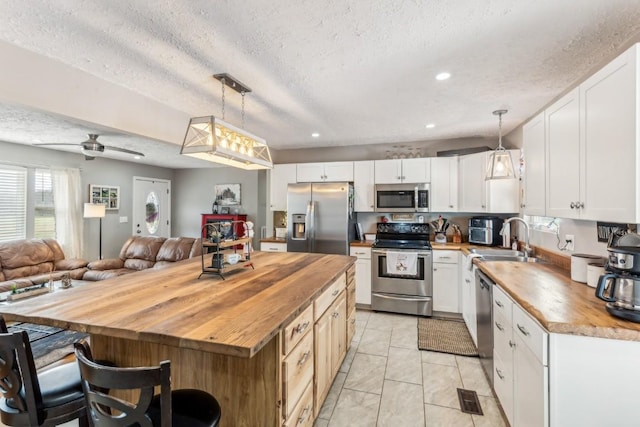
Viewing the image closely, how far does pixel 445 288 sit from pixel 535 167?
201cm

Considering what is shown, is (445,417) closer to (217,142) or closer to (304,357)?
(304,357)

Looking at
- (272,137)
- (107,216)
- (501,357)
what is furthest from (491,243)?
(107,216)

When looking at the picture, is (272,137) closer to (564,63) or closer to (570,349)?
(564,63)

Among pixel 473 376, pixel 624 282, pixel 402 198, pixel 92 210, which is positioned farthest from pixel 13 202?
pixel 624 282

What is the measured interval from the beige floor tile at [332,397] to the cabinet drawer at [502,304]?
1314mm

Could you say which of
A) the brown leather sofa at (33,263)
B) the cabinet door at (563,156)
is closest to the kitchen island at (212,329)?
the cabinet door at (563,156)

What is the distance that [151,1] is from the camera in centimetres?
149

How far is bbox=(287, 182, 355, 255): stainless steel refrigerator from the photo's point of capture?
4285 millimetres

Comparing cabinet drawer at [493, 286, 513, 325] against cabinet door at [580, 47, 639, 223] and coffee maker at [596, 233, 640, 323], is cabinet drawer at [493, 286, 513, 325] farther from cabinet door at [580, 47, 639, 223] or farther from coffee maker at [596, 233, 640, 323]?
cabinet door at [580, 47, 639, 223]

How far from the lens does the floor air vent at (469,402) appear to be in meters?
2.12

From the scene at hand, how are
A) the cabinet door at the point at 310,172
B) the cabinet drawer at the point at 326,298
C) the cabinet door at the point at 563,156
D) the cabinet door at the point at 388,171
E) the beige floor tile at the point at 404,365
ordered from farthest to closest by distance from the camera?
the cabinet door at the point at 310,172, the cabinet door at the point at 388,171, the beige floor tile at the point at 404,365, the cabinet drawer at the point at 326,298, the cabinet door at the point at 563,156

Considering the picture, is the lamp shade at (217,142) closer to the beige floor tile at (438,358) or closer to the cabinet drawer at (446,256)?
the beige floor tile at (438,358)

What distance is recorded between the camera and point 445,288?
3881 mm

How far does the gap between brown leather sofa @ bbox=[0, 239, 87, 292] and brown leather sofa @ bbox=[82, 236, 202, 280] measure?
12.8 inches
